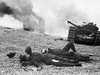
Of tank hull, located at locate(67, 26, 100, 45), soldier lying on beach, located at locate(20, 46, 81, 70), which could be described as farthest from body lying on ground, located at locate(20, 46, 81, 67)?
tank hull, located at locate(67, 26, 100, 45)

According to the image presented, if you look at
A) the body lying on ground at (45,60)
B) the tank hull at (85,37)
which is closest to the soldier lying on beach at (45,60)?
the body lying on ground at (45,60)

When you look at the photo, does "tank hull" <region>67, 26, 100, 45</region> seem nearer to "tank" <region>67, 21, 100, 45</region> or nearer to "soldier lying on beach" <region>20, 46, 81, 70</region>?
"tank" <region>67, 21, 100, 45</region>

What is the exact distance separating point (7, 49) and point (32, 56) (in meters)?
3.81

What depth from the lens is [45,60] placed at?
9.02 metres

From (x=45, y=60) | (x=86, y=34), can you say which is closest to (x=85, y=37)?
(x=86, y=34)

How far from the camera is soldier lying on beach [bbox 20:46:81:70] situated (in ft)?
28.0

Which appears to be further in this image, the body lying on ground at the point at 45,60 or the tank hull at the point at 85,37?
the tank hull at the point at 85,37

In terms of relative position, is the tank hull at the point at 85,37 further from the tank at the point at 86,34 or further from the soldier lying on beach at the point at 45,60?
the soldier lying on beach at the point at 45,60

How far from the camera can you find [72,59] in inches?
368

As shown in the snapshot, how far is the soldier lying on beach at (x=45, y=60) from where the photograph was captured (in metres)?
8.53

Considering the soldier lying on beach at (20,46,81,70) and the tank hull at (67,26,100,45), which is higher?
the tank hull at (67,26,100,45)

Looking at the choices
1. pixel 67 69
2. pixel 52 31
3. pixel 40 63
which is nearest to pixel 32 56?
pixel 40 63

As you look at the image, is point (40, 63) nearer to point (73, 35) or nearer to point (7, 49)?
point (7, 49)

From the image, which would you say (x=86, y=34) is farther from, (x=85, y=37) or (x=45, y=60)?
(x=45, y=60)
